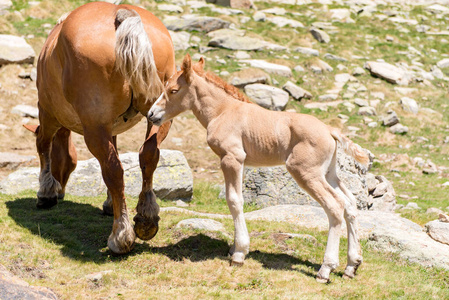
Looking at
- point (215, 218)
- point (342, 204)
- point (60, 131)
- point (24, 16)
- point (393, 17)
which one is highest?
point (342, 204)

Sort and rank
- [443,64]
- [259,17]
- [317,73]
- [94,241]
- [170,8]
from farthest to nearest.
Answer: [259,17], [170,8], [443,64], [317,73], [94,241]

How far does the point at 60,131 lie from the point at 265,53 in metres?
15.9

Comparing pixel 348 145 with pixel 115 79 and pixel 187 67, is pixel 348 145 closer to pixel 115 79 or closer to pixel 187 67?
pixel 187 67

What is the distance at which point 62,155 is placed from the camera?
27.9 feet

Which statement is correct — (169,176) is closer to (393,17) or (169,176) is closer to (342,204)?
(342,204)

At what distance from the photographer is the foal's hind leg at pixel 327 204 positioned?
581 cm

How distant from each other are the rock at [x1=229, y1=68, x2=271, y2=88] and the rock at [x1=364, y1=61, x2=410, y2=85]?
5.90 m

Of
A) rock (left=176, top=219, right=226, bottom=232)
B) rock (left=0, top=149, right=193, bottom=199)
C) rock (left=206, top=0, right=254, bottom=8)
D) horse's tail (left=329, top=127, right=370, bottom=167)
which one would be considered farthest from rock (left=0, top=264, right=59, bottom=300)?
rock (left=206, top=0, right=254, bottom=8)

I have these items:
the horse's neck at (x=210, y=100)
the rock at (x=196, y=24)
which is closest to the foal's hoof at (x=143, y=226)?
the horse's neck at (x=210, y=100)

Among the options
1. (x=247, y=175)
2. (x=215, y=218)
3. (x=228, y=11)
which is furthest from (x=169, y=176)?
(x=228, y=11)

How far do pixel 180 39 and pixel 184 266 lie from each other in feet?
58.4

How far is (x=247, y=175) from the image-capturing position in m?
11.3

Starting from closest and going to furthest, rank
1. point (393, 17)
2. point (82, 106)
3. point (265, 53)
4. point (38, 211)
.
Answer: point (82, 106), point (38, 211), point (265, 53), point (393, 17)

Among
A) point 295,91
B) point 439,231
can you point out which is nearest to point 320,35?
point 295,91
